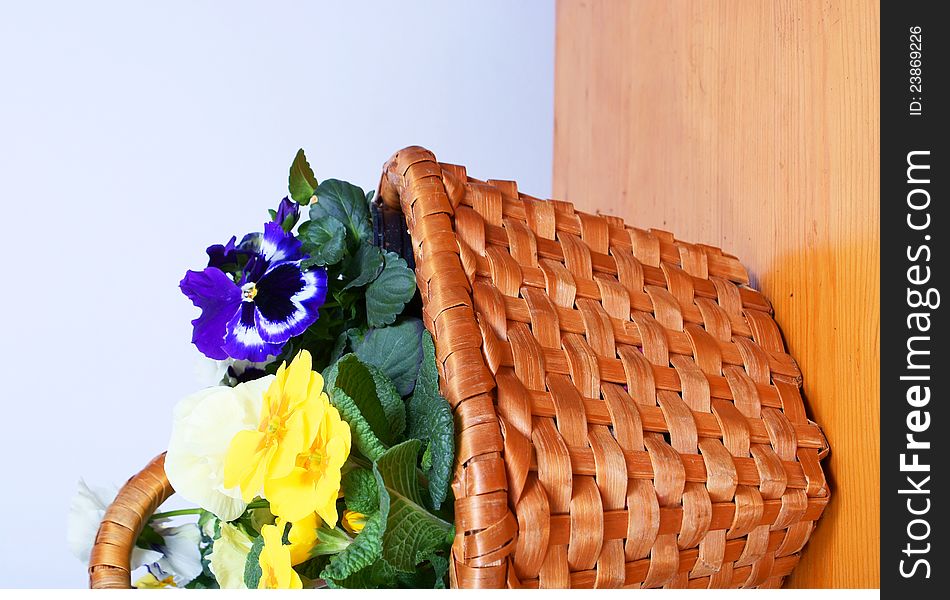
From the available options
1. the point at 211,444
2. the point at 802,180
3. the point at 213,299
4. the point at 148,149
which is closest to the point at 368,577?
the point at 211,444

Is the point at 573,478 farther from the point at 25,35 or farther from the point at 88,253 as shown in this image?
the point at 25,35

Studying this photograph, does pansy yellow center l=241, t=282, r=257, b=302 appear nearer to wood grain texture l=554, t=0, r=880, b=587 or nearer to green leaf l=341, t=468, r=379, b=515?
green leaf l=341, t=468, r=379, b=515

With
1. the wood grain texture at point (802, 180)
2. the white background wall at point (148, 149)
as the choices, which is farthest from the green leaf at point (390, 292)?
the white background wall at point (148, 149)

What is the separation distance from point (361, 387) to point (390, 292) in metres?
0.10

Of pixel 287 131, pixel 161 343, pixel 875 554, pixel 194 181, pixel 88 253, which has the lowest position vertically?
pixel 875 554

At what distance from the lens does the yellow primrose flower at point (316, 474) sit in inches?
18.3

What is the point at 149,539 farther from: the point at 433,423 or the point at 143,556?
the point at 433,423

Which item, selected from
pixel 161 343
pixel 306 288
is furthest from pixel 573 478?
pixel 161 343

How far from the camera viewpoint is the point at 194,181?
4.66 feet

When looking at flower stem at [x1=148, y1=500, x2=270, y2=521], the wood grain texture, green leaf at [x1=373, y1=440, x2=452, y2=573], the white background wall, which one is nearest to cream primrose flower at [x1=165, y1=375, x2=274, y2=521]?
flower stem at [x1=148, y1=500, x2=270, y2=521]

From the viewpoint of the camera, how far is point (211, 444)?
1.67 feet

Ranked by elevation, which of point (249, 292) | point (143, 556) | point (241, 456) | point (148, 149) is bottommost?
point (143, 556)

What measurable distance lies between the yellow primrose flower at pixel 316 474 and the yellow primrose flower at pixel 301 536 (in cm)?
1
